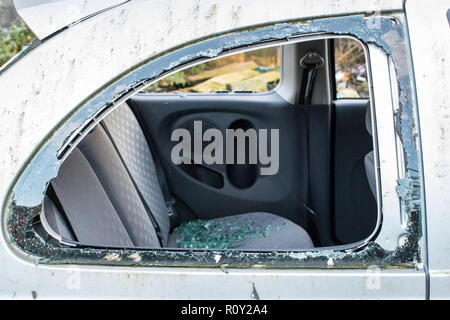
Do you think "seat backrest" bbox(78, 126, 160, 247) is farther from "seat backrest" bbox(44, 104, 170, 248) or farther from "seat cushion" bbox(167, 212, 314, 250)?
"seat cushion" bbox(167, 212, 314, 250)

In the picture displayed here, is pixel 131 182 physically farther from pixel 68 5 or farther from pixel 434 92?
pixel 434 92

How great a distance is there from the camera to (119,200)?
6.01 feet

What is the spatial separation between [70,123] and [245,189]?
1.54 meters

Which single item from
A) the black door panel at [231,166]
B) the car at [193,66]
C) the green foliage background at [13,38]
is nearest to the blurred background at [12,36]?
the green foliage background at [13,38]

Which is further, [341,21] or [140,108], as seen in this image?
[140,108]

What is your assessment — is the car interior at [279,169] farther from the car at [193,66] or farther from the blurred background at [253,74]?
the car at [193,66]

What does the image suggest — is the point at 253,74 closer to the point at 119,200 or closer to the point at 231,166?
the point at 231,166

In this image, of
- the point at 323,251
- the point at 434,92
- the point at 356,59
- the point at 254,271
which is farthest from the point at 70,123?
the point at 356,59

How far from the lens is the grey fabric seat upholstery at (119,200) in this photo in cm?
146

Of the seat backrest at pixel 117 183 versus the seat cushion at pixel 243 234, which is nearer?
the seat backrest at pixel 117 183

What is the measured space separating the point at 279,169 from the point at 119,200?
97 centimetres

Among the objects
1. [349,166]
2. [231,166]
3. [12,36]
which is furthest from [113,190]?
[12,36]

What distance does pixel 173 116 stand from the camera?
8.66 feet

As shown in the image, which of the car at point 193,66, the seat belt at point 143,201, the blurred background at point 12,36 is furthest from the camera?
the blurred background at point 12,36
